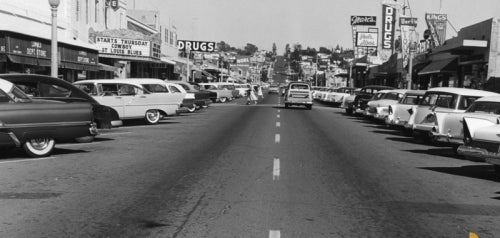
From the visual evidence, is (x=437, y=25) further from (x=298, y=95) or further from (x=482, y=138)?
(x=482, y=138)

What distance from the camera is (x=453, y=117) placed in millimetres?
14539

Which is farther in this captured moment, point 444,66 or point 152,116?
point 444,66

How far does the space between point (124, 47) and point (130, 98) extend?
687 inches

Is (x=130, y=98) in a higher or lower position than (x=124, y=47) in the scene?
lower

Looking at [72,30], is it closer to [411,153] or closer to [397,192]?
[411,153]

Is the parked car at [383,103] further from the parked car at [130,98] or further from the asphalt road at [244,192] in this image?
the asphalt road at [244,192]

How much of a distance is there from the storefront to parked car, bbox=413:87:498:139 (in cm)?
1446

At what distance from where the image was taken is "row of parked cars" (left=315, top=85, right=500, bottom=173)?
10664 millimetres

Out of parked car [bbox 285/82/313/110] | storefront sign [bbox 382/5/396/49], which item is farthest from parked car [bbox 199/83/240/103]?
storefront sign [bbox 382/5/396/49]

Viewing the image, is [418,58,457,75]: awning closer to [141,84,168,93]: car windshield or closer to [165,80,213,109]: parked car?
[165,80,213,109]: parked car

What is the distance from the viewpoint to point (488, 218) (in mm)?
7336

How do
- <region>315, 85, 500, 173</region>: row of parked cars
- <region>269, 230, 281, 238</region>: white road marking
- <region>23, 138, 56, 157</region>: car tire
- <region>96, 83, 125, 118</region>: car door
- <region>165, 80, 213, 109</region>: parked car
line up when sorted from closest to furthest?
1. <region>269, 230, 281, 238</region>: white road marking
2. <region>315, 85, 500, 173</region>: row of parked cars
3. <region>23, 138, 56, 157</region>: car tire
4. <region>96, 83, 125, 118</region>: car door
5. <region>165, 80, 213, 109</region>: parked car

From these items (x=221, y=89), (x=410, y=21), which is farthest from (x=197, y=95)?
(x=410, y=21)

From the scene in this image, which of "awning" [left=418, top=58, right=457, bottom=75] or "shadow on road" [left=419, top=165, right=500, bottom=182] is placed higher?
"awning" [left=418, top=58, right=457, bottom=75]
